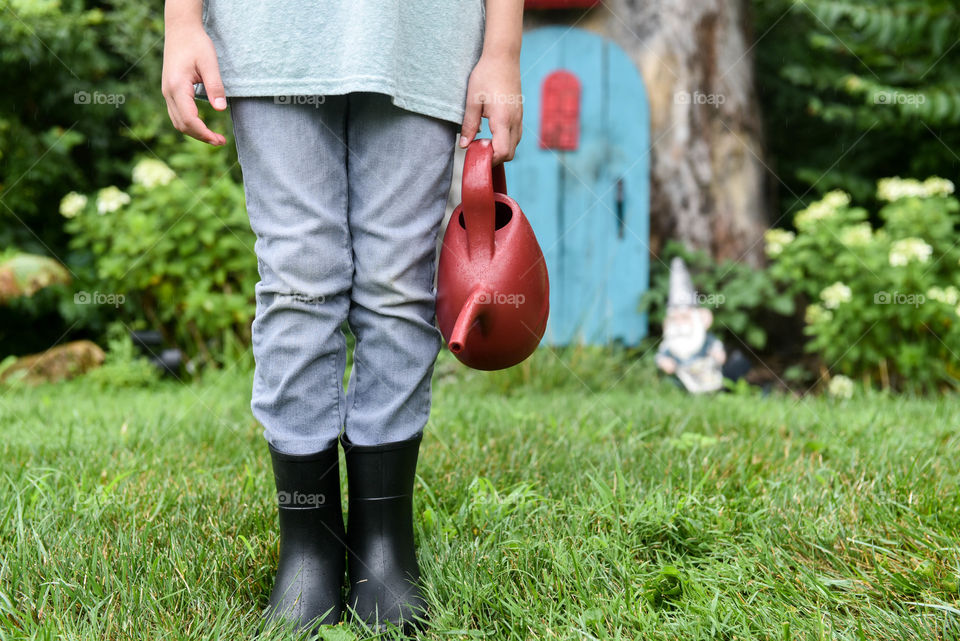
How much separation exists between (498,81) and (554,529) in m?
0.76

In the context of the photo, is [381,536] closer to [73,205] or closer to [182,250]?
[182,250]

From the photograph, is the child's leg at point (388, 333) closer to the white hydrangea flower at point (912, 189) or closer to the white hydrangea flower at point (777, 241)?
the white hydrangea flower at point (777, 241)

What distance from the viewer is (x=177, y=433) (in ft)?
6.72

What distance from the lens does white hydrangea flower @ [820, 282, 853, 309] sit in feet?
10.5

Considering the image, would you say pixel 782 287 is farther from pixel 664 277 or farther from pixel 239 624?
pixel 239 624

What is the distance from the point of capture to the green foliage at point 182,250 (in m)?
3.45

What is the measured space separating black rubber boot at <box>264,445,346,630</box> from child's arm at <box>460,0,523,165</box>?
55cm

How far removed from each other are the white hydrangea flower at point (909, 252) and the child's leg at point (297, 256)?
269cm

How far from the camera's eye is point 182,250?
3.44 m

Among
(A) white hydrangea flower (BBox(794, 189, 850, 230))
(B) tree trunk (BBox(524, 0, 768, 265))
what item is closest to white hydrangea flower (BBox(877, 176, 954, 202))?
(A) white hydrangea flower (BBox(794, 189, 850, 230))

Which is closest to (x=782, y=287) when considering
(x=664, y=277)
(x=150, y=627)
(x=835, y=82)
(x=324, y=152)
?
(x=664, y=277)

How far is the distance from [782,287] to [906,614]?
2.90 metres

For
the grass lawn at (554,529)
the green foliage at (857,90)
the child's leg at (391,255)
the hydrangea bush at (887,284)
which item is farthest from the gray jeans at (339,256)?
the green foliage at (857,90)

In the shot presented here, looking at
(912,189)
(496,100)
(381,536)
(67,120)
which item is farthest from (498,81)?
(67,120)
